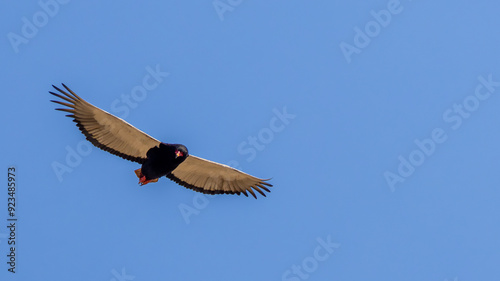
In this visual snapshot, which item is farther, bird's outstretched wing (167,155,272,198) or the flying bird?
bird's outstretched wing (167,155,272,198)

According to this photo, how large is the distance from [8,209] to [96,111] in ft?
18.5

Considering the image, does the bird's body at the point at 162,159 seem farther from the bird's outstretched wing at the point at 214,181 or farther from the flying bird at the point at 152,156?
the bird's outstretched wing at the point at 214,181

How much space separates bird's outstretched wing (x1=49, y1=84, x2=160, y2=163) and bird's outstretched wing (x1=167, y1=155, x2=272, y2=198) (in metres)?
1.64

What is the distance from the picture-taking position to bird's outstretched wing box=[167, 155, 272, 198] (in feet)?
103

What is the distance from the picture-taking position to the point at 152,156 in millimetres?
30109

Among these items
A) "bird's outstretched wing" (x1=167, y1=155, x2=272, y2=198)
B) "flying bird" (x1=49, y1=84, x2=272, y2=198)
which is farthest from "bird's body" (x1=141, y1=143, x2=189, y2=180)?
"bird's outstretched wing" (x1=167, y1=155, x2=272, y2=198)

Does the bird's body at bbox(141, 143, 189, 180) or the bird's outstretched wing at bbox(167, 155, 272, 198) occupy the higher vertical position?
the bird's body at bbox(141, 143, 189, 180)

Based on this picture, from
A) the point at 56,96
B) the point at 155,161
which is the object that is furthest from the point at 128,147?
the point at 56,96

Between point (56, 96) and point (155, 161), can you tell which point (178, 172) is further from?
point (56, 96)

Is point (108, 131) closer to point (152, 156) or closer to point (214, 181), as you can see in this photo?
point (152, 156)

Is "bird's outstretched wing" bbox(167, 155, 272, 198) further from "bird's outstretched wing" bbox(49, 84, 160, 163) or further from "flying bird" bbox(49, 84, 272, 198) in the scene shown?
"bird's outstretched wing" bbox(49, 84, 160, 163)

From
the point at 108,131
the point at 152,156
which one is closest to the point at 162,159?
the point at 152,156

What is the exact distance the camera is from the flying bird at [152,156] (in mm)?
29375

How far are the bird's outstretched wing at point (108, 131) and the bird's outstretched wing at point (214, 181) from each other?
1.64 meters
